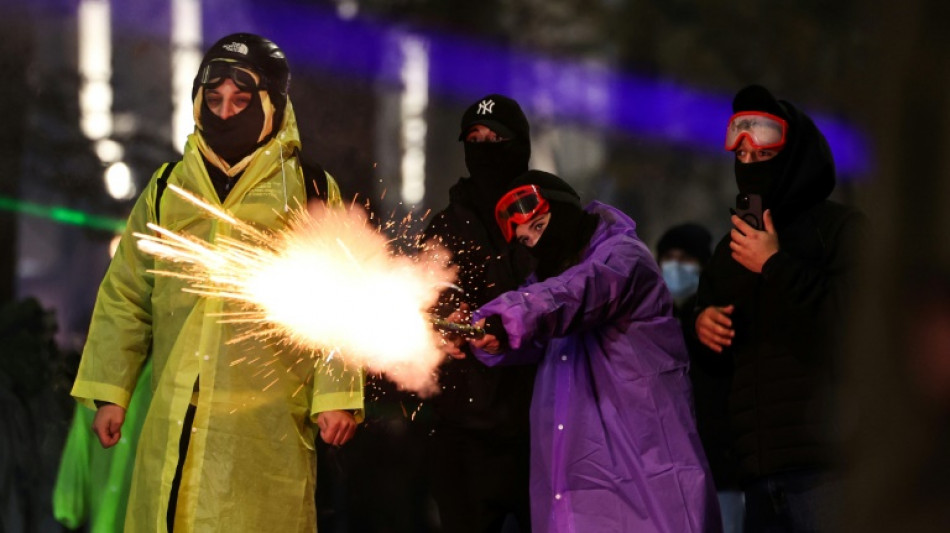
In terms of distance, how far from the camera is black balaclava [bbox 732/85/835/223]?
15.6 ft

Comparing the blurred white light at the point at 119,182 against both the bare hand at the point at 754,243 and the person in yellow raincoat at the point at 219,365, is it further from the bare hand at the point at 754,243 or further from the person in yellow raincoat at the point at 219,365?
the bare hand at the point at 754,243

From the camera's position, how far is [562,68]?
1576 cm

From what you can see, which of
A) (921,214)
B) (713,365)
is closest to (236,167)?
(713,365)

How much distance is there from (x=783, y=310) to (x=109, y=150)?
8381 millimetres

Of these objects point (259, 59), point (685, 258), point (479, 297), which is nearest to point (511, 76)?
point (685, 258)

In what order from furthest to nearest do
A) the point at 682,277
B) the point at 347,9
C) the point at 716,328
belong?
1. the point at 347,9
2. the point at 682,277
3. the point at 716,328

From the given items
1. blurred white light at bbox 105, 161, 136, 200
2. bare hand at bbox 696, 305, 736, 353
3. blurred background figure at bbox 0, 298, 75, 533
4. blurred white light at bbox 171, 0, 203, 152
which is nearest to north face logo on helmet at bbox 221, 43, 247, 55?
bare hand at bbox 696, 305, 736, 353

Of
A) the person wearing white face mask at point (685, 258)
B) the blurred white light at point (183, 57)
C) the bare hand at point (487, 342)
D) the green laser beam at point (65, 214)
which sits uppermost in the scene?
the blurred white light at point (183, 57)

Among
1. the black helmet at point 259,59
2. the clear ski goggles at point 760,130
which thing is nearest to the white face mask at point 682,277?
the clear ski goggles at point 760,130

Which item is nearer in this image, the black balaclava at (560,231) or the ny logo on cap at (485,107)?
the black balaclava at (560,231)

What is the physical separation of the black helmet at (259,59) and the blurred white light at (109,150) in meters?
6.79

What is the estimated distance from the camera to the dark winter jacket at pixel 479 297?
5.54 meters

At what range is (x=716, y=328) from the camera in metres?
4.91

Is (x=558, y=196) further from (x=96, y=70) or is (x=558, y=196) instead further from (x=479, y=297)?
(x=96, y=70)
